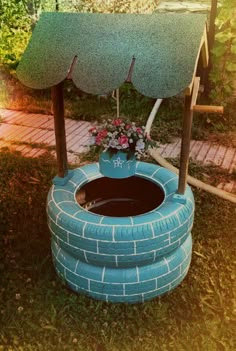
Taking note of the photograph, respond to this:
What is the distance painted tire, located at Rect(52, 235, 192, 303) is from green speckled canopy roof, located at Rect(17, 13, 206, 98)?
1.49 meters

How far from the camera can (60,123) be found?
398 cm

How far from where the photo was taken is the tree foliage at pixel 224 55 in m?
6.72

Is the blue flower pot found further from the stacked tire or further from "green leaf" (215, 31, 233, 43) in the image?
"green leaf" (215, 31, 233, 43)

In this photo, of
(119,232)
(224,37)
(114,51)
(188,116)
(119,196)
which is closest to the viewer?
(114,51)

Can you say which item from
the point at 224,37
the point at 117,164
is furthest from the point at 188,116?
the point at 224,37

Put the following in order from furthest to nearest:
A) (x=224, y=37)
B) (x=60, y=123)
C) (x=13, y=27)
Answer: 1. (x=13, y=27)
2. (x=224, y=37)
3. (x=60, y=123)

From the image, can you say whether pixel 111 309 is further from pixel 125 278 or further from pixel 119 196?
pixel 119 196

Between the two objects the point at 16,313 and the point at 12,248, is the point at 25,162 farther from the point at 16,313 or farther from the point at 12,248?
the point at 16,313

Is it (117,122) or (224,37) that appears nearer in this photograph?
(117,122)

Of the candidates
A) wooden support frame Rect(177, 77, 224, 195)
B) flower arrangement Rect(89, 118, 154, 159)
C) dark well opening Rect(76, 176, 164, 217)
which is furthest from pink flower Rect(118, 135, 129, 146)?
dark well opening Rect(76, 176, 164, 217)

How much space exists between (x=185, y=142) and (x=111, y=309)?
1515 mm

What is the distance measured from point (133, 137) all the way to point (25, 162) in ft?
8.98

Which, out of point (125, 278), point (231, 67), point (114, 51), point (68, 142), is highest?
point (114, 51)

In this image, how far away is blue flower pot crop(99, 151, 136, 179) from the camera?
364 cm
